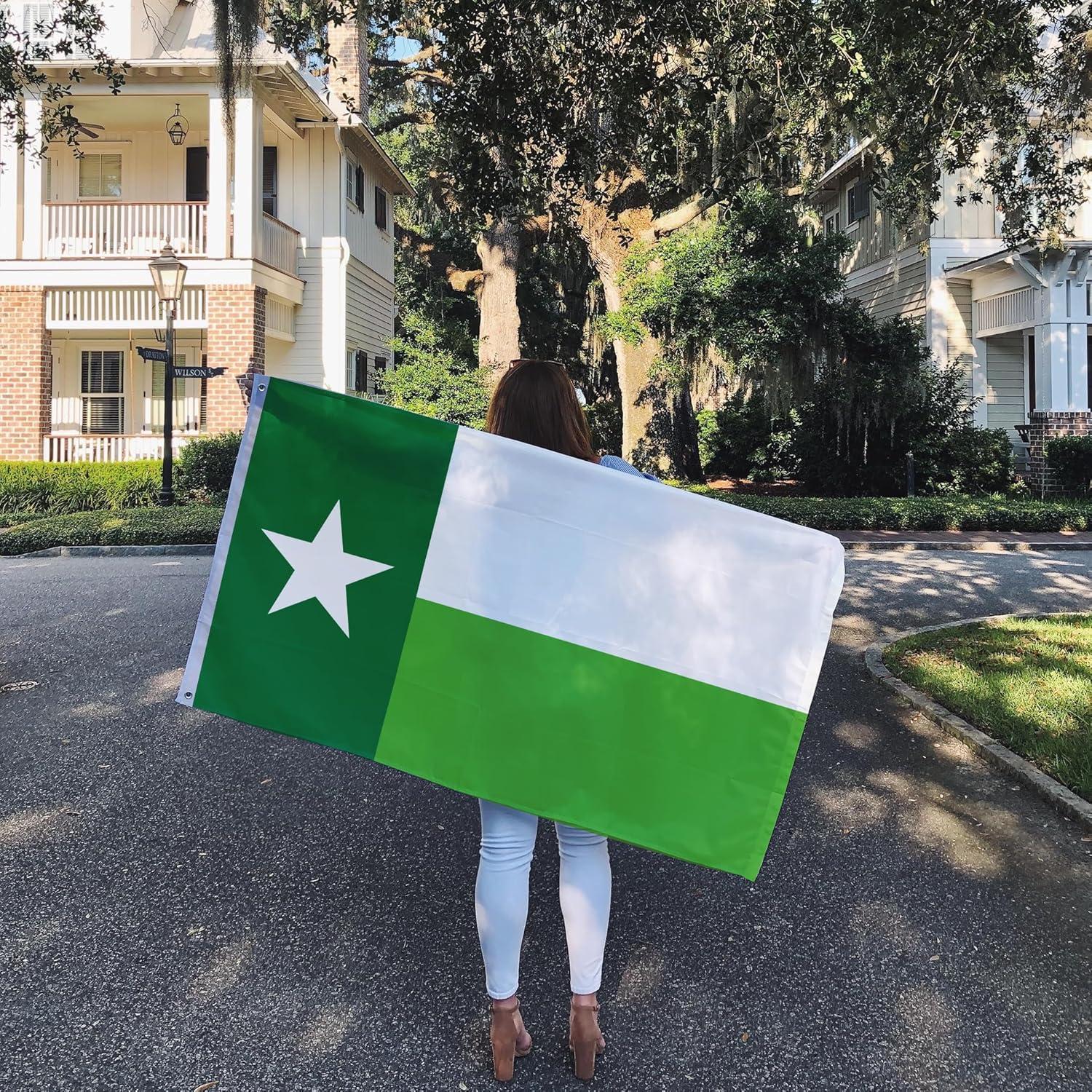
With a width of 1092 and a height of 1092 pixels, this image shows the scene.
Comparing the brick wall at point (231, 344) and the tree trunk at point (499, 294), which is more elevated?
the tree trunk at point (499, 294)

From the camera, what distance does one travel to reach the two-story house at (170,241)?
19391mm

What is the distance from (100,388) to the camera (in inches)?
866

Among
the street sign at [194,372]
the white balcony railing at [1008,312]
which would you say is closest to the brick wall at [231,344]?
the street sign at [194,372]

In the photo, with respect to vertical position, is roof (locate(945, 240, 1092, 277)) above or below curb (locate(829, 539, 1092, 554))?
above

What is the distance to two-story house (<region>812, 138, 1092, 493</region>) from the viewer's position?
66.4ft

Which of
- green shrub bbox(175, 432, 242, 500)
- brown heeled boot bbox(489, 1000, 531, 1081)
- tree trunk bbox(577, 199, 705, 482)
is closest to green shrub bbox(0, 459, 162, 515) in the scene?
green shrub bbox(175, 432, 242, 500)

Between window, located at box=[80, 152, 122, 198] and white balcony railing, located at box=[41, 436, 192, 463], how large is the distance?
5499mm

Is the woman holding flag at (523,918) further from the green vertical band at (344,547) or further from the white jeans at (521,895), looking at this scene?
the green vertical band at (344,547)

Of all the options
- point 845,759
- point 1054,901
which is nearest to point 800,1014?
point 1054,901

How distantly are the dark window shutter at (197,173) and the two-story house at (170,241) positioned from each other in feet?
0.11

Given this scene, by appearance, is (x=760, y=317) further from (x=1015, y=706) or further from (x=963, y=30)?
(x=1015, y=706)

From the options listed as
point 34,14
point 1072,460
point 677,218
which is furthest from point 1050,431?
point 34,14

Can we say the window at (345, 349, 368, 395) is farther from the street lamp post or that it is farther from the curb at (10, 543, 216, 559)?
the curb at (10, 543, 216, 559)

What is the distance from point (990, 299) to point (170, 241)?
16.8 meters
